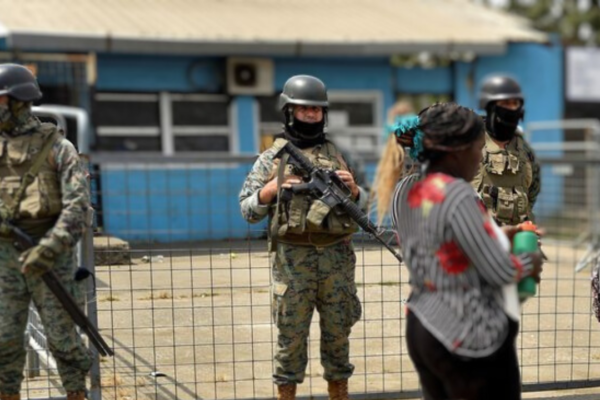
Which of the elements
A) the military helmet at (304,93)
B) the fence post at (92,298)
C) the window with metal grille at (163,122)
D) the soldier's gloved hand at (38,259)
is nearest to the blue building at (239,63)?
the window with metal grille at (163,122)

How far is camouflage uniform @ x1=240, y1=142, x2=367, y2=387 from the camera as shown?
16.5 ft

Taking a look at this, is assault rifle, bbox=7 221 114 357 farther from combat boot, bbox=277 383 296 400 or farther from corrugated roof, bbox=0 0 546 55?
corrugated roof, bbox=0 0 546 55

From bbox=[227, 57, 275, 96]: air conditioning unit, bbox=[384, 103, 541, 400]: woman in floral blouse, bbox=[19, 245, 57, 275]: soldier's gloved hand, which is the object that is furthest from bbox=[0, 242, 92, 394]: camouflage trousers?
bbox=[227, 57, 275, 96]: air conditioning unit

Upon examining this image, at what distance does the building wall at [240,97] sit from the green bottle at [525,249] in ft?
16.1

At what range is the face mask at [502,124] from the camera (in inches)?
233

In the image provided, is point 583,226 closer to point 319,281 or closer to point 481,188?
point 481,188

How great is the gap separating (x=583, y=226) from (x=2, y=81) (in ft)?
37.2

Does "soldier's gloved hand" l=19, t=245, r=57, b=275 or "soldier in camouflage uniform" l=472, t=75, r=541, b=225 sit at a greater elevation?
"soldier in camouflage uniform" l=472, t=75, r=541, b=225

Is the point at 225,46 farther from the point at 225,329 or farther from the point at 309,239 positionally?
the point at 309,239

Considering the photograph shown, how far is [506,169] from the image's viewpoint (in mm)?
5727

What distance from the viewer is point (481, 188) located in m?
5.76

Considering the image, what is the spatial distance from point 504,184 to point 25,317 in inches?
117

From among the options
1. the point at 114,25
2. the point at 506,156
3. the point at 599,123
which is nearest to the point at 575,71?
the point at 599,123

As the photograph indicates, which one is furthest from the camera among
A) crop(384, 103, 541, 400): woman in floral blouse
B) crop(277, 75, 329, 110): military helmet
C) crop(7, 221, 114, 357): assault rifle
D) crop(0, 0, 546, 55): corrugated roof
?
crop(0, 0, 546, 55): corrugated roof
